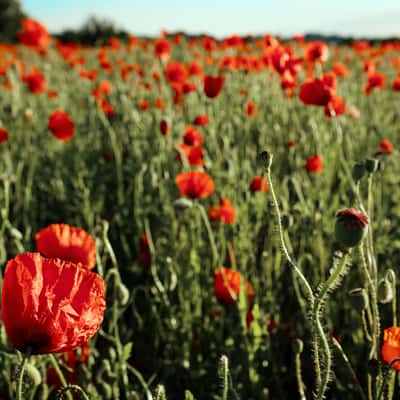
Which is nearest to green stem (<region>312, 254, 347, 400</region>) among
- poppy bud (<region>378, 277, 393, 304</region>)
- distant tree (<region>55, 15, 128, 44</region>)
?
poppy bud (<region>378, 277, 393, 304</region>)

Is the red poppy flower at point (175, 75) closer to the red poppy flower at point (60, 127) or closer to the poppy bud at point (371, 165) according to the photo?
the red poppy flower at point (60, 127)

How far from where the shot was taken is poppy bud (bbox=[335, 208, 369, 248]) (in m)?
0.82

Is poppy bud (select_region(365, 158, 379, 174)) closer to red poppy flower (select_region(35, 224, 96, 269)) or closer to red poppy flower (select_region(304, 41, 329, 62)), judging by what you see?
red poppy flower (select_region(35, 224, 96, 269))

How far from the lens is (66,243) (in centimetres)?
126

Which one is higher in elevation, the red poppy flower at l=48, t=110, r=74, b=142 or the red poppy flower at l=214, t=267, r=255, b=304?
the red poppy flower at l=48, t=110, r=74, b=142

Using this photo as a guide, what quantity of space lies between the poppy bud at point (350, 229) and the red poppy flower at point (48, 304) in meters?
0.34

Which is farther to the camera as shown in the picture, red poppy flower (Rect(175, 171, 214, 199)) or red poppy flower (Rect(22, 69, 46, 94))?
red poppy flower (Rect(22, 69, 46, 94))

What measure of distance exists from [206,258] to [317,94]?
63 centimetres

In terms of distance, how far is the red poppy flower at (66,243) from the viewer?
1.25 metres

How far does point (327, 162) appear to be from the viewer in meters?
2.47

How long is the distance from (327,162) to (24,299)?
74.8 inches

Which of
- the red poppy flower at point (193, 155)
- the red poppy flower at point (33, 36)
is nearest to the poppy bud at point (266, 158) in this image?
the red poppy flower at point (193, 155)

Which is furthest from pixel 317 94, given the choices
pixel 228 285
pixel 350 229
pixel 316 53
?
pixel 350 229

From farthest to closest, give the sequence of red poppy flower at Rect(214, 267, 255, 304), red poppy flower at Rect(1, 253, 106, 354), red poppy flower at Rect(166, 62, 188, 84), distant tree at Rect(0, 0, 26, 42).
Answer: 1. distant tree at Rect(0, 0, 26, 42)
2. red poppy flower at Rect(166, 62, 188, 84)
3. red poppy flower at Rect(214, 267, 255, 304)
4. red poppy flower at Rect(1, 253, 106, 354)
